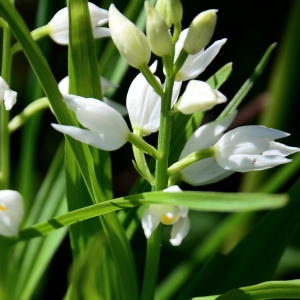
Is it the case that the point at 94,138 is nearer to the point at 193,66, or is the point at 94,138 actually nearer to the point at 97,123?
the point at 97,123

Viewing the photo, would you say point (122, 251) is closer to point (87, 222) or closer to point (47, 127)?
point (87, 222)

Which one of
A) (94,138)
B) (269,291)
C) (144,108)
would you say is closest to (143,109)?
(144,108)

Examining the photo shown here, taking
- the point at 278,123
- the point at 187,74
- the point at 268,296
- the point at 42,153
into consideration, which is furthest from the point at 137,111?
the point at 42,153

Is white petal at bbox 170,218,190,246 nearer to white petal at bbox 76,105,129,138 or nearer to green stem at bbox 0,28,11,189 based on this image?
white petal at bbox 76,105,129,138

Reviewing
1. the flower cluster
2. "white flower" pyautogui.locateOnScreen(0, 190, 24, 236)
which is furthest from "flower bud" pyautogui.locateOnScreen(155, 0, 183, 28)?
"white flower" pyautogui.locateOnScreen(0, 190, 24, 236)

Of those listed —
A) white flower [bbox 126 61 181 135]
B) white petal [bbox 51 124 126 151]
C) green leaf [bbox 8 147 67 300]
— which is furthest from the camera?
green leaf [bbox 8 147 67 300]

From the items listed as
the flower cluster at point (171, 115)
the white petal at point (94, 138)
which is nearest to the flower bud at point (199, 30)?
the flower cluster at point (171, 115)

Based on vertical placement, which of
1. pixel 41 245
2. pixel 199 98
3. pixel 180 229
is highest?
pixel 199 98
